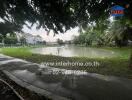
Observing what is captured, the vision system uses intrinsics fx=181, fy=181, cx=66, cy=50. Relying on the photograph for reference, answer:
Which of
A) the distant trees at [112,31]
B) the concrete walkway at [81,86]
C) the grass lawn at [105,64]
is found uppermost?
the distant trees at [112,31]

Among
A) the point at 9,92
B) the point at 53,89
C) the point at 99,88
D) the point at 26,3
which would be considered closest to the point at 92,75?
the point at 99,88

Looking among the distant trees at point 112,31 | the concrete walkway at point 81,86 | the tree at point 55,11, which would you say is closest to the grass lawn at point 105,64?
the concrete walkway at point 81,86

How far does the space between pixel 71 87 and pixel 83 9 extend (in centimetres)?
410

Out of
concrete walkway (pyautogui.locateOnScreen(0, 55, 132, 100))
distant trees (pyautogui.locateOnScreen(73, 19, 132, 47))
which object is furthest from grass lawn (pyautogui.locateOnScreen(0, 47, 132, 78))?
distant trees (pyautogui.locateOnScreen(73, 19, 132, 47))

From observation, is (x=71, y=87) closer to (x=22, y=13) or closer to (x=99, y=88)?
(x=99, y=88)

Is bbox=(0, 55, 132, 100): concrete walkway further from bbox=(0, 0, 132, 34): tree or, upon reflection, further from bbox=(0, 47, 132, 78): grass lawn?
bbox=(0, 0, 132, 34): tree

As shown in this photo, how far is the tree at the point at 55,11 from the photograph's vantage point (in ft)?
24.7

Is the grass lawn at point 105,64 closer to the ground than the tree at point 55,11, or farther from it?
closer to the ground

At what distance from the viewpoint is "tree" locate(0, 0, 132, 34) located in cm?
753

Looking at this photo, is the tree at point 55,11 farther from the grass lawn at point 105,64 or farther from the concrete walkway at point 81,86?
the grass lawn at point 105,64

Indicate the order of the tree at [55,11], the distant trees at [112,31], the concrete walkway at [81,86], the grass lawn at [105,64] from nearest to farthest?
1. the concrete walkway at [81,86]
2. the tree at [55,11]
3. the grass lawn at [105,64]
4. the distant trees at [112,31]

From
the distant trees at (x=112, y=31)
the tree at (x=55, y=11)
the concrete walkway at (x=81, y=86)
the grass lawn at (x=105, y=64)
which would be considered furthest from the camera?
the distant trees at (x=112, y=31)

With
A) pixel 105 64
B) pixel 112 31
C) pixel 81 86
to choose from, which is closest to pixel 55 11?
pixel 81 86

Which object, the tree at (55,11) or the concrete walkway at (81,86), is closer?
the concrete walkway at (81,86)
